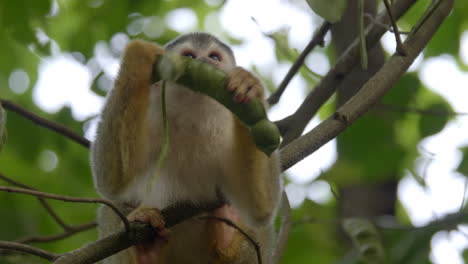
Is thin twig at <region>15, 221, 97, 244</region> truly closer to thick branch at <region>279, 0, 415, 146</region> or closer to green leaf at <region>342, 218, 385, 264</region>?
thick branch at <region>279, 0, 415, 146</region>

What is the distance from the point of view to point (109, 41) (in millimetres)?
5707

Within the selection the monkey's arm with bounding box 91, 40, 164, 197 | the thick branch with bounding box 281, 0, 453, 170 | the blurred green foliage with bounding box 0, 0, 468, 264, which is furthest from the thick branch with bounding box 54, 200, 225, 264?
the blurred green foliage with bounding box 0, 0, 468, 264

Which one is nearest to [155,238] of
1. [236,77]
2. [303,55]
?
[236,77]

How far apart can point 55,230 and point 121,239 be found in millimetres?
3598

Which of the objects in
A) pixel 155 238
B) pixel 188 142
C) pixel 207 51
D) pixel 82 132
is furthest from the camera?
pixel 82 132

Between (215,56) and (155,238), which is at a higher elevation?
(215,56)

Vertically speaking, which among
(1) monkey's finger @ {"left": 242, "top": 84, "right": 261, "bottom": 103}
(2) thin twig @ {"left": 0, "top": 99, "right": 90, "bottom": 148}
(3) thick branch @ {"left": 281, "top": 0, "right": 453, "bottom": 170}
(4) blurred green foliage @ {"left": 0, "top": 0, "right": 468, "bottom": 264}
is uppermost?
(1) monkey's finger @ {"left": 242, "top": 84, "right": 261, "bottom": 103}

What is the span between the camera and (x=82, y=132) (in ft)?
18.1

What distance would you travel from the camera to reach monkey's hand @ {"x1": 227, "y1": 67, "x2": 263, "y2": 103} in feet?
9.18

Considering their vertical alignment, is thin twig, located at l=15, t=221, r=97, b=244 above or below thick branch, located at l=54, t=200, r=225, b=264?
below

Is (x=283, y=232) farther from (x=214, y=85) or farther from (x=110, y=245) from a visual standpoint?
(x=214, y=85)

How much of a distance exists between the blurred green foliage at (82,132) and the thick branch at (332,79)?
0.50ft

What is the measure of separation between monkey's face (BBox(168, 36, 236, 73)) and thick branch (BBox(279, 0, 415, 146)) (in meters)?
0.60

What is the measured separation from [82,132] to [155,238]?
2033 mm
